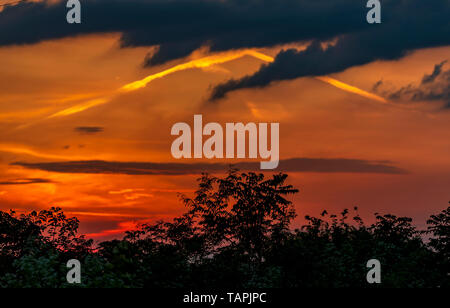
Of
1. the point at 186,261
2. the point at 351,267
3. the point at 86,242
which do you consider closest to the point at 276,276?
the point at 186,261

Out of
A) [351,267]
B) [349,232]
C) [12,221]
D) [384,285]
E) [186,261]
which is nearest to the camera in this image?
[186,261]

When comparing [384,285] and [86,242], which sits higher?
[86,242]

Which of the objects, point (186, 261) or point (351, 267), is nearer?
point (186, 261)

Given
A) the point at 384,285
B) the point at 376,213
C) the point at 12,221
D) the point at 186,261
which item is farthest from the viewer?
the point at 12,221

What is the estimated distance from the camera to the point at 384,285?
3275 centimetres

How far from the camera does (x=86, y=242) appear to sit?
48.7 m
